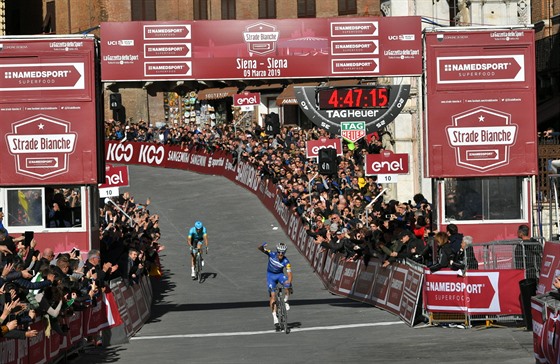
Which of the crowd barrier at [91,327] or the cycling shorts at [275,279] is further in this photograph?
the cycling shorts at [275,279]

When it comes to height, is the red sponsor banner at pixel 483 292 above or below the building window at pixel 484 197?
below

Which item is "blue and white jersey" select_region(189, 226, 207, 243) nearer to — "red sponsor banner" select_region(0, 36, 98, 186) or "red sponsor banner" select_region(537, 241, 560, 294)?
"red sponsor banner" select_region(0, 36, 98, 186)

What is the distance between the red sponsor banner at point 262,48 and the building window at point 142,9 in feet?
190

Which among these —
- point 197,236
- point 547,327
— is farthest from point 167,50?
point 197,236

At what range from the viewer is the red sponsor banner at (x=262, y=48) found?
88.4 feet

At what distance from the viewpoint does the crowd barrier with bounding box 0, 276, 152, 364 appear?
18.2 meters

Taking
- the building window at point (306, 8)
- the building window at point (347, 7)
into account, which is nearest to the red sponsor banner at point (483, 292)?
the building window at point (347, 7)

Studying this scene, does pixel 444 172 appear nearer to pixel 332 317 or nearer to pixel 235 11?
pixel 332 317

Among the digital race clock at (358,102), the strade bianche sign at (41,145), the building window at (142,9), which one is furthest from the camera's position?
the building window at (142,9)

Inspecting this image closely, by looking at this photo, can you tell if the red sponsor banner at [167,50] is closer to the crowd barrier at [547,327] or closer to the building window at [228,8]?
the crowd barrier at [547,327]

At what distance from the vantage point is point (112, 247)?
2830 cm

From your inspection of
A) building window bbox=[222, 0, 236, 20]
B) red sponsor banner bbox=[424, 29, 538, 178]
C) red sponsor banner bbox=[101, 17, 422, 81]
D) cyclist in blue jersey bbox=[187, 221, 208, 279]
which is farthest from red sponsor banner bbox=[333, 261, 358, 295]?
building window bbox=[222, 0, 236, 20]

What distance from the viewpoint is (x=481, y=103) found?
27.4m

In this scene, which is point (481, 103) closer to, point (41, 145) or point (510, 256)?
point (510, 256)
